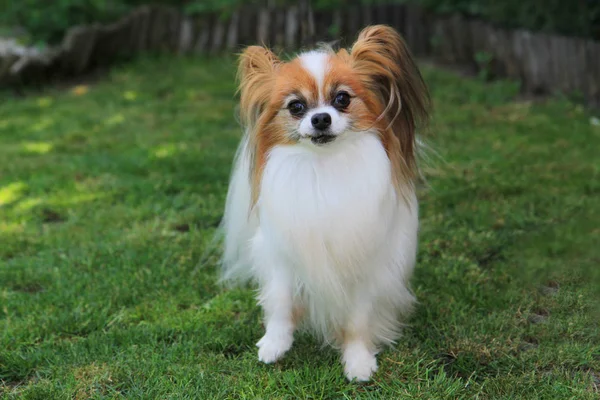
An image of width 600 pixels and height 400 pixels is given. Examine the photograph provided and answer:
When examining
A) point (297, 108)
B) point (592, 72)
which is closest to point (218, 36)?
point (592, 72)

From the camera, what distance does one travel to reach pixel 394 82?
7.88 feet

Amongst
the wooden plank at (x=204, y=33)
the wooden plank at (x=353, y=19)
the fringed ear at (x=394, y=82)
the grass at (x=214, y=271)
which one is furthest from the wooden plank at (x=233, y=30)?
the fringed ear at (x=394, y=82)

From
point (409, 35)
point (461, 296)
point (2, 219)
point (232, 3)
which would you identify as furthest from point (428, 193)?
point (232, 3)

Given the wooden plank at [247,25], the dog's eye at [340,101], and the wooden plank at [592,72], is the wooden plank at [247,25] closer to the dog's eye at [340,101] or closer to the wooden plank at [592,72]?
the wooden plank at [592,72]

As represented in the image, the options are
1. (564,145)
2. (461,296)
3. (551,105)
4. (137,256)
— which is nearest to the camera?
(461,296)

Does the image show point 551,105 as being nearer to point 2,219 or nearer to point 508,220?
point 508,220

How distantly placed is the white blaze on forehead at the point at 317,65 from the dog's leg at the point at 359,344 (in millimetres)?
836

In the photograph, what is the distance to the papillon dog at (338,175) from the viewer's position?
7.67 ft

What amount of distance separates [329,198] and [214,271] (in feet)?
4.21

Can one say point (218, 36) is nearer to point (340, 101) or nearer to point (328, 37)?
point (328, 37)

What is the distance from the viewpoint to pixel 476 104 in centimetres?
592

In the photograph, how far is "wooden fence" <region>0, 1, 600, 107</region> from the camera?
590cm

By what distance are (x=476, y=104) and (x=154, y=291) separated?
3.69 meters

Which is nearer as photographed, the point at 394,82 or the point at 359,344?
the point at 394,82
